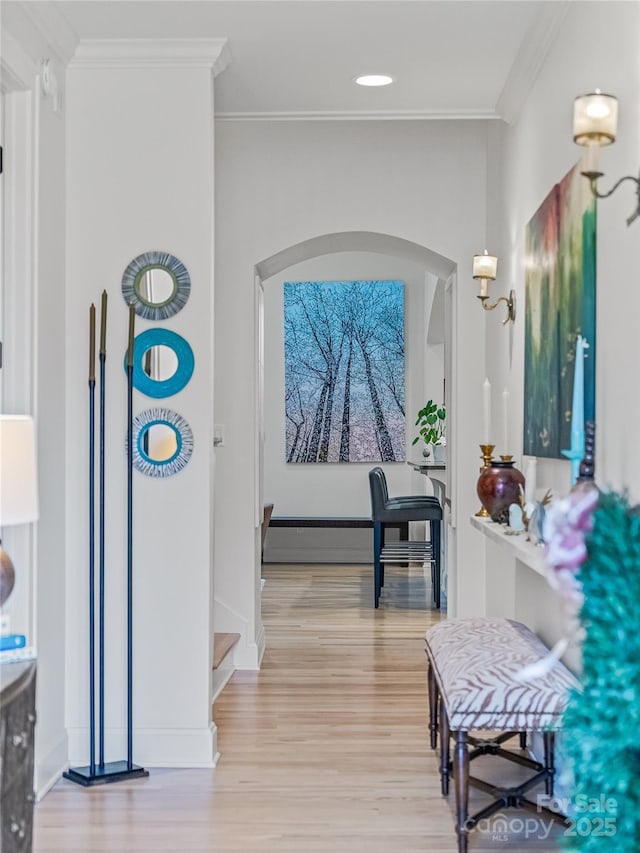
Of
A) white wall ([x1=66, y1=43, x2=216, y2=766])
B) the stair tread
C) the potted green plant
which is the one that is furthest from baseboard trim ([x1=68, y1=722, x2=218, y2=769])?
the potted green plant

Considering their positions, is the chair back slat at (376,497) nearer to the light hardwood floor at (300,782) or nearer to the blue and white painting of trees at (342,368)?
the light hardwood floor at (300,782)

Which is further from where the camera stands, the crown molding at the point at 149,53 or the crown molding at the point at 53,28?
the crown molding at the point at 149,53

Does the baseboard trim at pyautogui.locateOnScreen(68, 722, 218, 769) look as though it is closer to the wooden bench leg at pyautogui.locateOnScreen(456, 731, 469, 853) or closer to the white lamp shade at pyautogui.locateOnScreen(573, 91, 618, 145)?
the wooden bench leg at pyautogui.locateOnScreen(456, 731, 469, 853)

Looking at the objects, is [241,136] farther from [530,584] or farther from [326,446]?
[326,446]

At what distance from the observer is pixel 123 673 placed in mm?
3660

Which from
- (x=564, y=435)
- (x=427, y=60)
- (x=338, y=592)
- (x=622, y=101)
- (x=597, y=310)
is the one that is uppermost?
(x=427, y=60)

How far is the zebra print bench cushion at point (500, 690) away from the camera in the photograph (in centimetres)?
277

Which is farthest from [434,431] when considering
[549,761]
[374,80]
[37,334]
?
[37,334]

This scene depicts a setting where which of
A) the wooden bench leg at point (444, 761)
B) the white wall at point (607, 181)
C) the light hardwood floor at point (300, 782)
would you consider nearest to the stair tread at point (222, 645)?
the light hardwood floor at point (300, 782)

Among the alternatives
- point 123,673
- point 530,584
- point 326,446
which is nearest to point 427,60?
point 530,584

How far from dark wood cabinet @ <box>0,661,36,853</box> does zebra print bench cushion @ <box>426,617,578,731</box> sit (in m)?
1.17

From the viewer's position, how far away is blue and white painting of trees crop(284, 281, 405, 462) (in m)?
9.72

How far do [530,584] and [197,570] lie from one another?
1275 mm

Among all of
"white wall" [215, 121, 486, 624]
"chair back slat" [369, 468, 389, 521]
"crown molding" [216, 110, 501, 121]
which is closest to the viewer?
"crown molding" [216, 110, 501, 121]
